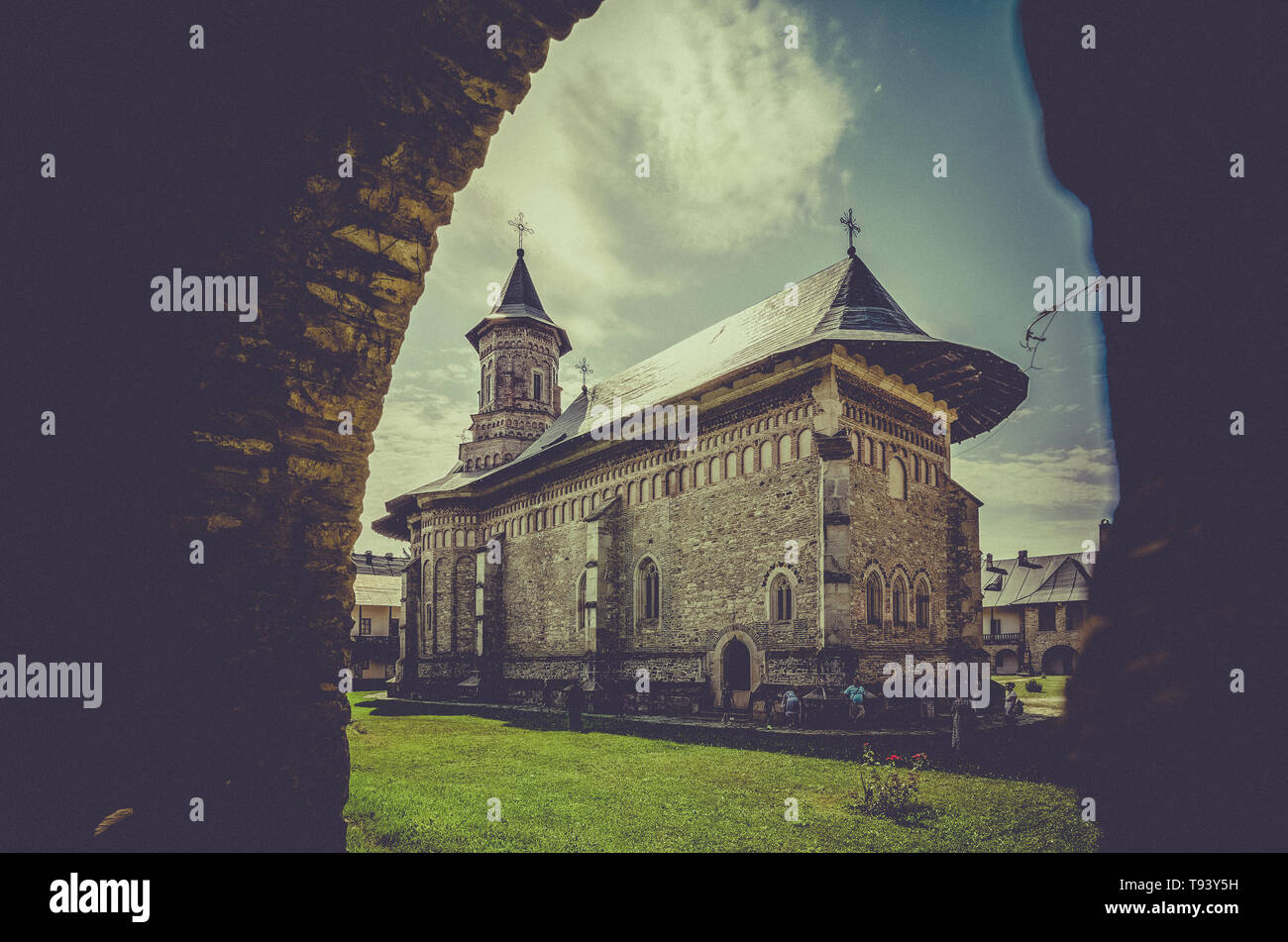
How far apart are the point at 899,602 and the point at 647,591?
721cm

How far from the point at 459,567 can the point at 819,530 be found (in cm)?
1796

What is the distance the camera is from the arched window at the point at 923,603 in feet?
58.3

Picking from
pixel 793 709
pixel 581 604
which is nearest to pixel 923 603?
pixel 793 709

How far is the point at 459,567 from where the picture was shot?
1146 inches

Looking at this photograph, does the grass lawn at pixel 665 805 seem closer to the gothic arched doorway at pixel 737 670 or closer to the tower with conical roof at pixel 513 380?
the gothic arched doorway at pixel 737 670

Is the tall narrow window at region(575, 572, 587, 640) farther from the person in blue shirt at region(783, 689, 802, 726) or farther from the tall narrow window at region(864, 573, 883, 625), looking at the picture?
the tall narrow window at region(864, 573, 883, 625)

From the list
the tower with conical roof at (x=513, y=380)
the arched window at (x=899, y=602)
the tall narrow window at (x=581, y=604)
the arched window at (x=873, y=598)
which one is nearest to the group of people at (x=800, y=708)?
the arched window at (x=873, y=598)

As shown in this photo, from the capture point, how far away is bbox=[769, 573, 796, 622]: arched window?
53.5ft

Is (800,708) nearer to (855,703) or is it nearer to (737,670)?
(855,703)

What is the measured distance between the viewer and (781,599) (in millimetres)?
16578

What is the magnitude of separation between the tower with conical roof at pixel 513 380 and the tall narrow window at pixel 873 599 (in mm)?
22105

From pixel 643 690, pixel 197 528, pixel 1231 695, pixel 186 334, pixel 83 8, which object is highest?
pixel 83 8
